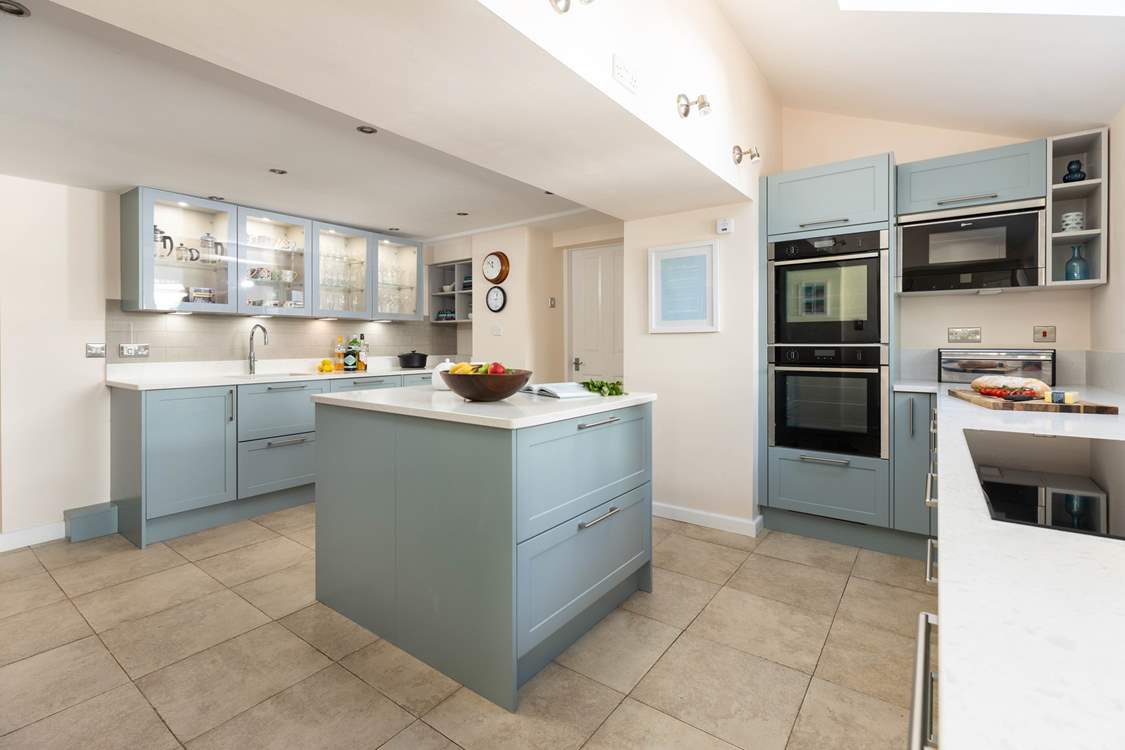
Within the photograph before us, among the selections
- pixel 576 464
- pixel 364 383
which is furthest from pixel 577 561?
pixel 364 383

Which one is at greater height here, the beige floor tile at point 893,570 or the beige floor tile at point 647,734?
the beige floor tile at point 893,570

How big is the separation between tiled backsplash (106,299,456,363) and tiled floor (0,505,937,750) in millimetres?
1568

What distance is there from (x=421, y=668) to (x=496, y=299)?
11.9 ft

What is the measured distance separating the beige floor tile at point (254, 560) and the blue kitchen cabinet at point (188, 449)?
57cm

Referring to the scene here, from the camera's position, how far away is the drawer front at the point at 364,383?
4.32 meters

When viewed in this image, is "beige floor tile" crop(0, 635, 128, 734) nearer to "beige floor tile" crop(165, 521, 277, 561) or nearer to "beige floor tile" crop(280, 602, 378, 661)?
"beige floor tile" crop(280, 602, 378, 661)

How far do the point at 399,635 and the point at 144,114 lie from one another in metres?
2.59

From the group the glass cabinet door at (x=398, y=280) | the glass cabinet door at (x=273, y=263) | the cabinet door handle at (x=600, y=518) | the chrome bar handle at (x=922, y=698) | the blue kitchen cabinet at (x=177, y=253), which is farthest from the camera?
the glass cabinet door at (x=398, y=280)

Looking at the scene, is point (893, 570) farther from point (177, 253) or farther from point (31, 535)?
point (31, 535)

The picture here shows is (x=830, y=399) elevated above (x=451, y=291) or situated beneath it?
situated beneath

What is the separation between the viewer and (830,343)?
312cm

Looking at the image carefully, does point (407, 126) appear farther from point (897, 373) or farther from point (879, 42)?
point (897, 373)

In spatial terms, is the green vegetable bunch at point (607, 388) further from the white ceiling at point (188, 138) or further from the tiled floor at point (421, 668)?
the white ceiling at point (188, 138)

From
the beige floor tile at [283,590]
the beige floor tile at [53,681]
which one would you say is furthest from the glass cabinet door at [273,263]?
the beige floor tile at [53,681]
